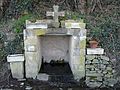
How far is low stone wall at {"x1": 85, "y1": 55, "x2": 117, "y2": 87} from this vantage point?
6469 millimetres

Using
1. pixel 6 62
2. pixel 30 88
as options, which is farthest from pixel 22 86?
pixel 6 62

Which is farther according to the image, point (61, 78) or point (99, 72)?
point (61, 78)

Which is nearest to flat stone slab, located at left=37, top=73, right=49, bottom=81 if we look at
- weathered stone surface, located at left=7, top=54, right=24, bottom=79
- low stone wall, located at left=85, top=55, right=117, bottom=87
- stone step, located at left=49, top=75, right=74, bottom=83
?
stone step, located at left=49, top=75, right=74, bottom=83

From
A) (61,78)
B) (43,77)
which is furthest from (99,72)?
(43,77)

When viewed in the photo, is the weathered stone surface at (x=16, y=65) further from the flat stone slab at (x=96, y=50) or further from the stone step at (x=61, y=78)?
the flat stone slab at (x=96, y=50)

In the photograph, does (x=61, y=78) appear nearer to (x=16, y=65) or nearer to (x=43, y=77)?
(x=43, y=77)

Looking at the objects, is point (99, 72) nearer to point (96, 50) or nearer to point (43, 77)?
point (96, 50)

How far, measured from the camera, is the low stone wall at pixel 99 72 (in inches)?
255

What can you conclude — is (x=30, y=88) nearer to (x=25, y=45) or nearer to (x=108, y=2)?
(x=25, y=45)

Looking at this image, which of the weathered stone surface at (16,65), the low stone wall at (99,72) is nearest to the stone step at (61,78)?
the low stone wall at (99,72)

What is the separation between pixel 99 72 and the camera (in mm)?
6500

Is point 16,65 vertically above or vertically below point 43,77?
above

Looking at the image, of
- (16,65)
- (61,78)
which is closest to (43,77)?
(61,78)

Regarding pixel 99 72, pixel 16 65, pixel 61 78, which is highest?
pixel 16 65
